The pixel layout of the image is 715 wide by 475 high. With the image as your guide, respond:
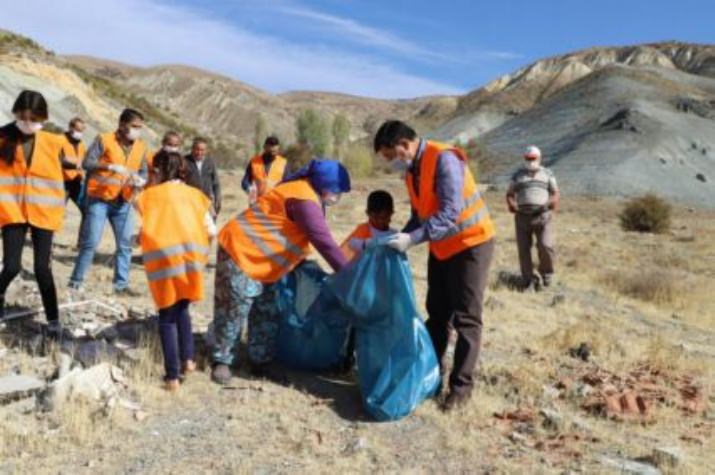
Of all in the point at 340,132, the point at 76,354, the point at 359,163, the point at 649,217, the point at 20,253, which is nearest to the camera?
the point at 76,354

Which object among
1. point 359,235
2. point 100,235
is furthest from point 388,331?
point 100,235

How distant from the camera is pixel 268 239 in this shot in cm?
453

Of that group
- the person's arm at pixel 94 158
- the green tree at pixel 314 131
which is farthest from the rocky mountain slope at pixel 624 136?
the person's arm at pixel 94 158

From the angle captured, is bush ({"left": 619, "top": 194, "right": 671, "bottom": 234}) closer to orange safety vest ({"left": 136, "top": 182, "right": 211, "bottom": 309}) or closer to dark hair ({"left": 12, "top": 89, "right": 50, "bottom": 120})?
orange safety vest ({"left": 136, "top": 182, "right": 211, "bottom": 309})

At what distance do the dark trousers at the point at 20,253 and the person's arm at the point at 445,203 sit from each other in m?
2.39

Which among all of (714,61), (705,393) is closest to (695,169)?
(705,393)

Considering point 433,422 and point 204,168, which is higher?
point 204,168

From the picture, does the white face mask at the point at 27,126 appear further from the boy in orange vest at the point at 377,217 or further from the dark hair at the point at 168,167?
the boy in orange vest at the point at 377,217

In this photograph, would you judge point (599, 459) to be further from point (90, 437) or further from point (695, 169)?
point (695, 169)

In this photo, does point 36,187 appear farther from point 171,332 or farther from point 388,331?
point 388,331

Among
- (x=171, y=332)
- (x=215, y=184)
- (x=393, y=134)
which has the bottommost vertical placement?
(x=171, y=332)

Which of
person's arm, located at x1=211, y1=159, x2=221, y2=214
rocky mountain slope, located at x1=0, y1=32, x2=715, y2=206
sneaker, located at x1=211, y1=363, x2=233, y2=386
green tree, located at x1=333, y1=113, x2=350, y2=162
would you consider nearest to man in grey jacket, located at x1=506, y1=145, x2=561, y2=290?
person's arm, located at x1=211, y1=159, x2=221, y2=214

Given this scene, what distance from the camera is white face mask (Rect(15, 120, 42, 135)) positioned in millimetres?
4824

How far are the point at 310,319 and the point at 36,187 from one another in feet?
6.24
